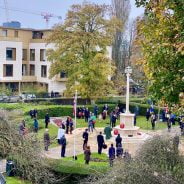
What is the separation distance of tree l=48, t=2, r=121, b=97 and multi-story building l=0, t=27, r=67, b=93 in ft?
55.1

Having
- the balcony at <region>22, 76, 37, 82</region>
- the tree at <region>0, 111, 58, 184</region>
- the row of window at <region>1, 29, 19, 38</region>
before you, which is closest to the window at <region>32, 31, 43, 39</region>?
the row of window at <region>1, 29, 19, 38</region>

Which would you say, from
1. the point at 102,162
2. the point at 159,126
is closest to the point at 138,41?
the point at 102,162

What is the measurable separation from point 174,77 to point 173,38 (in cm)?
131

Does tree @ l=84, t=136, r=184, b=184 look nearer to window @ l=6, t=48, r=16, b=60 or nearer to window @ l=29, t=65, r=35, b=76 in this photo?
window @ l=6, t=48, r=16, b=60

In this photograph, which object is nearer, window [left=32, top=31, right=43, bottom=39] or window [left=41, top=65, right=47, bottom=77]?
window [left=41, top=65, right=47, bottom=77]

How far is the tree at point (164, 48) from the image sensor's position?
15328mm

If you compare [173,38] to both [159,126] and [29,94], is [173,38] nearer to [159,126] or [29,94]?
[159,126]

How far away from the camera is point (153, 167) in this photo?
14656 millimetres

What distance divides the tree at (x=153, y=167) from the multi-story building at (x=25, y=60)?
154 feet

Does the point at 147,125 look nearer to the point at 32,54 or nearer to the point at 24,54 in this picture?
the point at 32,54

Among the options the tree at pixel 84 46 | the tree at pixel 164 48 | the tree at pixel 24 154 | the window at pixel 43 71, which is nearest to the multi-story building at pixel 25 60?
the window at pixel 43 71

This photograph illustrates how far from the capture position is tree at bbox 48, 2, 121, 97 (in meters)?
45.7

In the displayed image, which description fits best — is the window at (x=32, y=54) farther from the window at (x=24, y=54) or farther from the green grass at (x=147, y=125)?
the green grass at (x=147, y=125)

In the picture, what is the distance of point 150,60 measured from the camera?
16109mm
